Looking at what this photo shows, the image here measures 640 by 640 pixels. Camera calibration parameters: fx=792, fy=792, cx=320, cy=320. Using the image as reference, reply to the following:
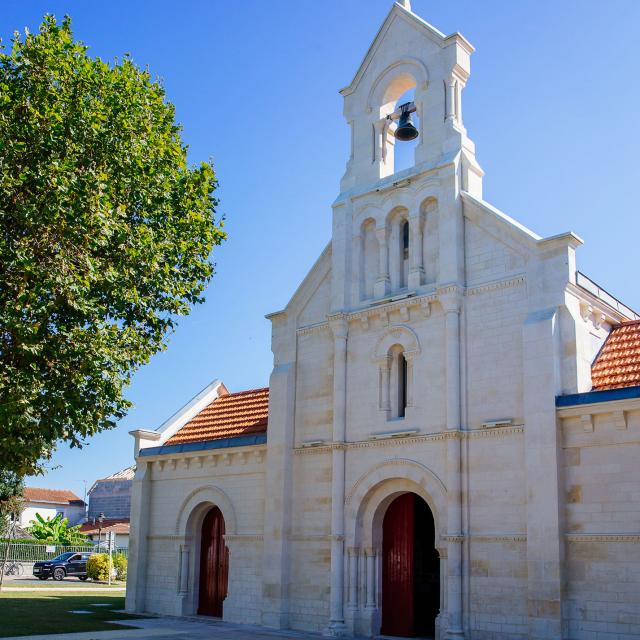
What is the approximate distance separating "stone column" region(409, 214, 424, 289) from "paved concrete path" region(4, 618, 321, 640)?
31.1ft

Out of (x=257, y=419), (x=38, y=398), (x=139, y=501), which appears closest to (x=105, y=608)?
(x=139, y=501)

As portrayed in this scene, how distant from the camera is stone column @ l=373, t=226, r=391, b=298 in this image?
21.8m

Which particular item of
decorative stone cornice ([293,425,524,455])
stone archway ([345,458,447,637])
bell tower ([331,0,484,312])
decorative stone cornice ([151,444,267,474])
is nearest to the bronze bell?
bell tower ([331,0,484,312])

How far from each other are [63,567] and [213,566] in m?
27.3

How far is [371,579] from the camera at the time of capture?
20359 mm

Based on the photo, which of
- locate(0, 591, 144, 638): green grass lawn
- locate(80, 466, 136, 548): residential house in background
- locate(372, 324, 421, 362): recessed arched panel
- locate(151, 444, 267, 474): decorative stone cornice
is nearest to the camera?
locate(372, 324, 421, 362): recessed arched panel

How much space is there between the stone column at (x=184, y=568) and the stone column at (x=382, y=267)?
10.6 m

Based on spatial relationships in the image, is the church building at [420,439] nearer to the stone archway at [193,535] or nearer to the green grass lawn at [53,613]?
the stone archway at [193,535]

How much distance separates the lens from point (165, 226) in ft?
66.3

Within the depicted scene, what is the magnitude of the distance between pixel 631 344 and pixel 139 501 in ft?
54.6

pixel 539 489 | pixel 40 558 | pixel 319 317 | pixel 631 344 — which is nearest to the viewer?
pixel 539 489

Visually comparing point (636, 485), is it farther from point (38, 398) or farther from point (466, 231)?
point (38, 398)

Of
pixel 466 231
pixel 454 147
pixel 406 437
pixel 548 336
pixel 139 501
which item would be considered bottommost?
pixel 139 501

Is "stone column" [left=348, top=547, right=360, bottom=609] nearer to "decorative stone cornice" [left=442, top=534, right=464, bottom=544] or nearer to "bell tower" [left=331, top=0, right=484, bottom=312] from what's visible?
"decorative stone cornice" [left=442, top=534, right=464, bottom=544]
